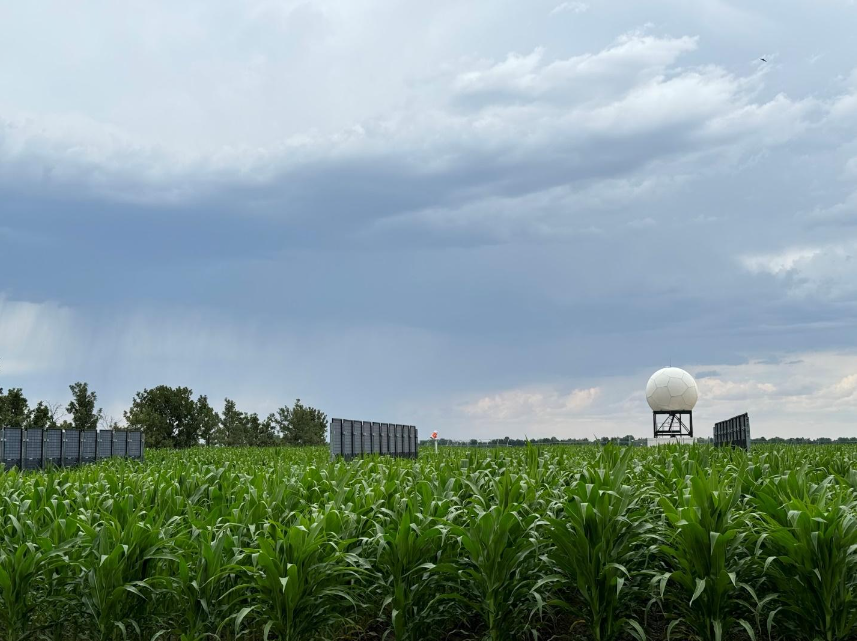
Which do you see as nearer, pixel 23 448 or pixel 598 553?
pixel 598 553

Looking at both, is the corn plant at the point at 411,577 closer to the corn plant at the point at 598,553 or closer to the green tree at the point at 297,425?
the corn plant at the point at 598,553

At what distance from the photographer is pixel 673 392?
51.2 m

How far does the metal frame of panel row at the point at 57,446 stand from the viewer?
26.2m

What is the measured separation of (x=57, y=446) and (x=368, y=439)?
511 inches

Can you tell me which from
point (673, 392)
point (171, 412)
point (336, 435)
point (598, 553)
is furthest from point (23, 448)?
point (171, 412)

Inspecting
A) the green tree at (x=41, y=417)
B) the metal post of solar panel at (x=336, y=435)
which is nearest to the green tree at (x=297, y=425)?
the green tree at (x=41, y=417)

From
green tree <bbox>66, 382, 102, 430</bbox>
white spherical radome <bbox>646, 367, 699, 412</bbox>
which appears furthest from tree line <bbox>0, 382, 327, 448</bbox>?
white spherical radome <bbox>646, 367, 699, 412</bbox>

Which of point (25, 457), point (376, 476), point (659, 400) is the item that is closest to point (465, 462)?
point (376, 476)

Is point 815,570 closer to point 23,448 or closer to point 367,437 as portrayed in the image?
point 23,448

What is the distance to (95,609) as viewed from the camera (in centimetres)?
718

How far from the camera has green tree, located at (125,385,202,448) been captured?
249 feet

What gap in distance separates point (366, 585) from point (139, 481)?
611 centimetres

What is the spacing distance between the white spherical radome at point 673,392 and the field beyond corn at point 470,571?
44.8 meters

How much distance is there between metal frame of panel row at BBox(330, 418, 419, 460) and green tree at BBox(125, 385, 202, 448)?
37.1 meters
